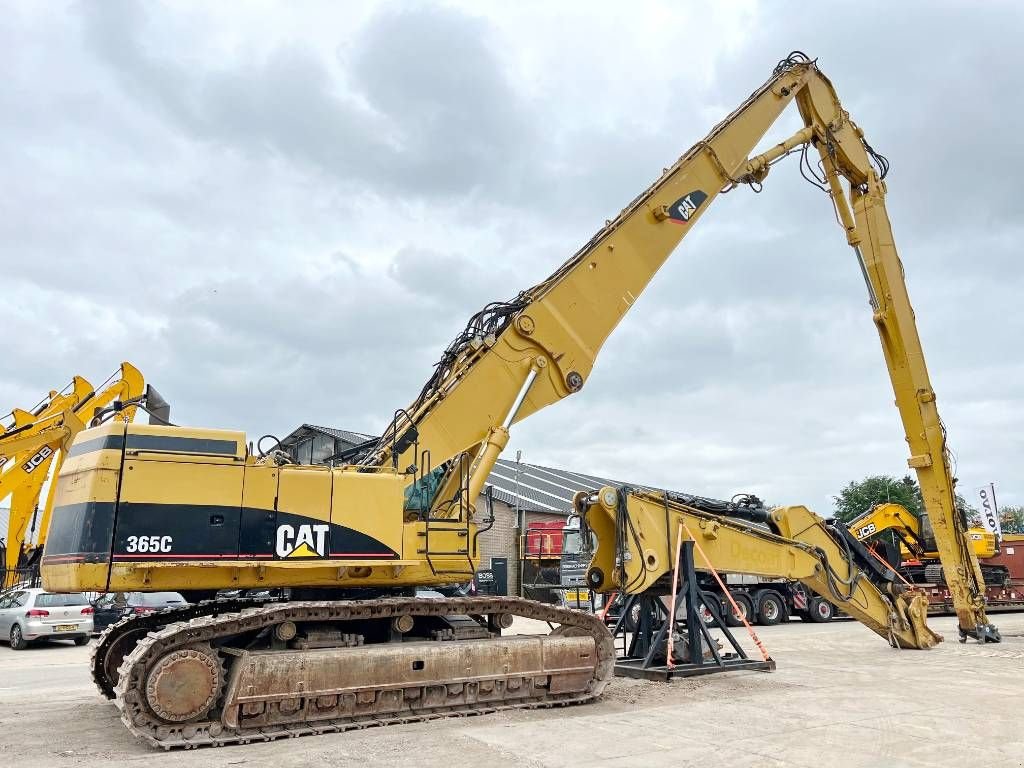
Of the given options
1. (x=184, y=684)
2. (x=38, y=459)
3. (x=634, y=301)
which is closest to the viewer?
(x=184, y=684)

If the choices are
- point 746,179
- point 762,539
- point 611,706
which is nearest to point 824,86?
point 746,179

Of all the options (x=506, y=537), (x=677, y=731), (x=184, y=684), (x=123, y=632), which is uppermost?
(x=506, y=537)

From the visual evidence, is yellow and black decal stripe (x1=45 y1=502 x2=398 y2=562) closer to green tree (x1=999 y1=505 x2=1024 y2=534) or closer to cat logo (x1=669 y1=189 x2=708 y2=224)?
cat logo (x1=669 y1=189 x2=708 y2=224)

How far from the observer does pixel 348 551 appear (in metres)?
8.21

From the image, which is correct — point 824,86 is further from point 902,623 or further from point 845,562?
point 902,623

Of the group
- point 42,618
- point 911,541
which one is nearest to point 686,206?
point 42,618

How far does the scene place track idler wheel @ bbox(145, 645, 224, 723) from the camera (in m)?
7.17

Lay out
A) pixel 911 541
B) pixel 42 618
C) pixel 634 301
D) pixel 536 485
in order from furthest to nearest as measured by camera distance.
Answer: pixel 536 485 → pixel 911 541 → pixel 42 618 → pixel 634 301

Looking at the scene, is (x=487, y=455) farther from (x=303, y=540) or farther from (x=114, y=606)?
Answer: (x=114, y=606)

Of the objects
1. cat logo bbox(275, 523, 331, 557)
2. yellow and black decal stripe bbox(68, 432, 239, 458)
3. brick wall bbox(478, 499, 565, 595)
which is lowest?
cat logo bbox(275, 523, 331, 557)

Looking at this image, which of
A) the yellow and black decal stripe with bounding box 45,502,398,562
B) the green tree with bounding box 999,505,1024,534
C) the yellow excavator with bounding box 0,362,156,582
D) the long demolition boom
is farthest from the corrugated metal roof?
the green tree with bounding box 999,505,1024,534

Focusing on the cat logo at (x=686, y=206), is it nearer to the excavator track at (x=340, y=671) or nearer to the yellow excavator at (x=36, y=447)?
the excavator track at (x=340, y=671)

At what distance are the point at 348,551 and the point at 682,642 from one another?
17.8 feet

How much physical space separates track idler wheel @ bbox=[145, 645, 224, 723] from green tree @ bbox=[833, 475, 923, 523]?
69.5 m
